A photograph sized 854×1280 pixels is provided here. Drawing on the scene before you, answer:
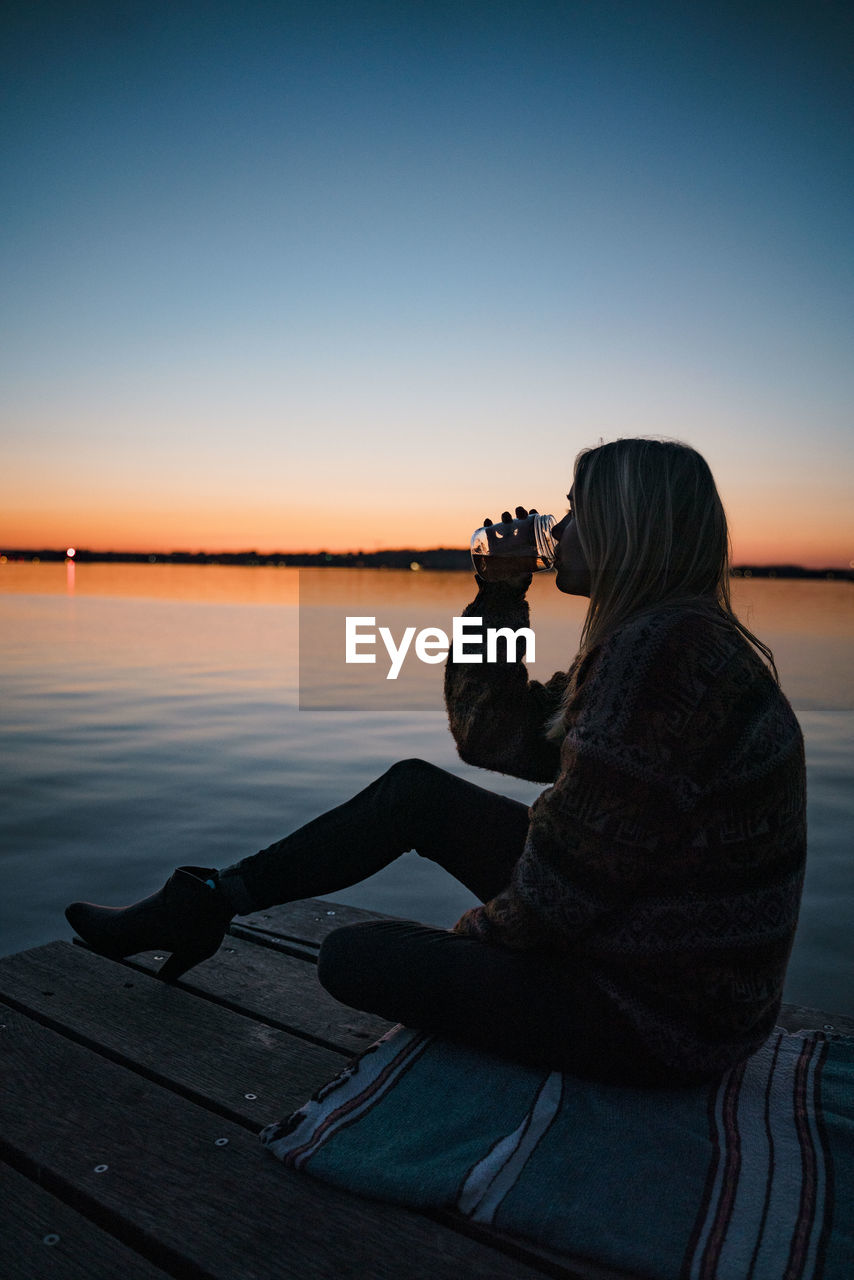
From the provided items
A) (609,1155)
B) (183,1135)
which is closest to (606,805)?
(609,1155)

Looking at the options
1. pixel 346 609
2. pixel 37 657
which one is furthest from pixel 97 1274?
pixel 346 609

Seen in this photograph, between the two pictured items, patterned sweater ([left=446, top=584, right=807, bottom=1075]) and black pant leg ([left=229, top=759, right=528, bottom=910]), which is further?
black pant leg ([left=229, top=759, right=528, bottom=910])

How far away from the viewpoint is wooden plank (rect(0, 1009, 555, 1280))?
1.55m

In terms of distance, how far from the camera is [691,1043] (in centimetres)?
182

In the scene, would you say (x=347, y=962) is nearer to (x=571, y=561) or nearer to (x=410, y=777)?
(x=410, y=777)

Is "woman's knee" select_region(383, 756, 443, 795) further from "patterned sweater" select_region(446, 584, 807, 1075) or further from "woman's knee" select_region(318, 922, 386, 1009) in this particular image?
"patterned sweater" select_region(446, 584, 807, 1075)

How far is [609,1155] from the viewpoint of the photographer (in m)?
1.74

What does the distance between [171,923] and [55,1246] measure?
99cm

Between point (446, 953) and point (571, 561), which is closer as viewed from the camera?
point (446, 953)

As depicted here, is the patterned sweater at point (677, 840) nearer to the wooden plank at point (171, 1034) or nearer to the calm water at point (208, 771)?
the wooden plank at point (171, 1034)

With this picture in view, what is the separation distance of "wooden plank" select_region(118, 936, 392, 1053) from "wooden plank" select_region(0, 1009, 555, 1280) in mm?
476

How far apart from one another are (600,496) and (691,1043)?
1.20 metres

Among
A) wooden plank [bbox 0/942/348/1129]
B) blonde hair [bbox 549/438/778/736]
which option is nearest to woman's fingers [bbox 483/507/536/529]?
blonde hair [bbox 549/438/778/736]

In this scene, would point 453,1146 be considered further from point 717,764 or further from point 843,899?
point 843,899
